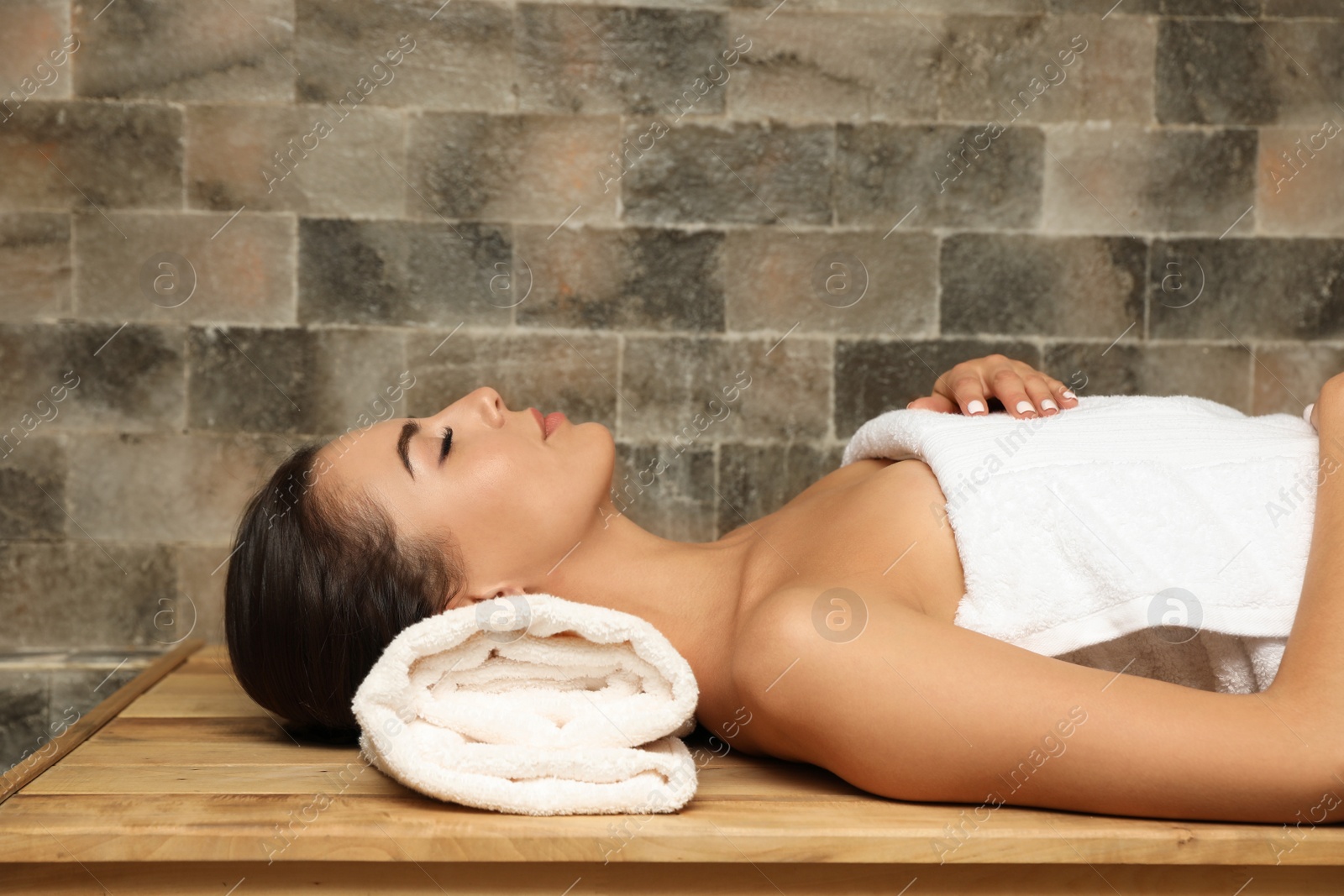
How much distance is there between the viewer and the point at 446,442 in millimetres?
1450

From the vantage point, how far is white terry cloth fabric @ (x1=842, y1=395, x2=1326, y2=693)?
4.09 feet

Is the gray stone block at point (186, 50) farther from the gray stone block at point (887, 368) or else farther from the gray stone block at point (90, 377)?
the gray stone block at point (887, 368)

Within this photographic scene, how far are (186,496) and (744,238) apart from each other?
57.5 inches

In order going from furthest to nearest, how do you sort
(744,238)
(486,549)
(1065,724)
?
(744,238), (486,549), (1065,724)

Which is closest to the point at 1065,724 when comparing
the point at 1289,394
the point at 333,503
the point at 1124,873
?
the point at 1124,873

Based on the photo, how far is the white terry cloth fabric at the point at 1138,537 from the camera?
4.09 ft

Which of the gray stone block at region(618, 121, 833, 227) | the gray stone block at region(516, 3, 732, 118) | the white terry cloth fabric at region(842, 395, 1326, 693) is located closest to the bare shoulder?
the white terry cloth fabric at region(842, 395, 1326, 693)

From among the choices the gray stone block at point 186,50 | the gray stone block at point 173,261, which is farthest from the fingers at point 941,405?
the gray stone block at point 186,50

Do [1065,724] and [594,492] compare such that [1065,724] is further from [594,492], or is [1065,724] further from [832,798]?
[594,492]

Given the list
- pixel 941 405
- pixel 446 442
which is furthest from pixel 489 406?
pixel 941 405

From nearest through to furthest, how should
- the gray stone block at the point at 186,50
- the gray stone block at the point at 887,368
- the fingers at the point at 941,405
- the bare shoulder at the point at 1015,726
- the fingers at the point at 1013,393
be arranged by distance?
1. the bare shoulder at the point at 1015,726
2. the fingers at the point at 1013,393
3. the fingers at the point at 941,405
4. the gray stone block at the point at 186,50
5. the gray stone block at the point at 887,368

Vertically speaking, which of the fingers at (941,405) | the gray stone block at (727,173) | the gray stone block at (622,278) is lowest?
the fingers at (941,405)

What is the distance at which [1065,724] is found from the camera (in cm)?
107

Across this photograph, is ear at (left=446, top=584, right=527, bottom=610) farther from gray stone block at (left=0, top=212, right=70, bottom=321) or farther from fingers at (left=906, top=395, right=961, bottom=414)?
gray stone block at (left=0, top=212, right=70, bottom=321)
